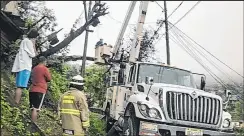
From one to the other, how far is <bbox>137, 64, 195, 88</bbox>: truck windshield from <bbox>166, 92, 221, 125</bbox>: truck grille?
139 cm

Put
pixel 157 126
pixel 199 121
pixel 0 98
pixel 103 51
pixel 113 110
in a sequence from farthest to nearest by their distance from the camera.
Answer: pixel 103 51 → pixel 113 110 → pixel 199 121 → pixel 157 126 → pixel 0 98

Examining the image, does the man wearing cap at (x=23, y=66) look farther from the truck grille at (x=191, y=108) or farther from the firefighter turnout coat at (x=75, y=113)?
the truck grille at (x=191, y=108)

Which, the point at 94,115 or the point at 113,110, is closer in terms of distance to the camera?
the point at 113,110

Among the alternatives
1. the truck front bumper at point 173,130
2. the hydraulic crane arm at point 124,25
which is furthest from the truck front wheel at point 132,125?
the hydraulic crane arm at point 124,25

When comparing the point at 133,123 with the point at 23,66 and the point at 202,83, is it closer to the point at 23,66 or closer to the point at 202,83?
the point at 23,66

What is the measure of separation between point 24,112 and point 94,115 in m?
5.64

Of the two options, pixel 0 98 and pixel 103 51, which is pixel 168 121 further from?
pixel 103 51

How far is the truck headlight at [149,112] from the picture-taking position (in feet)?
27.4

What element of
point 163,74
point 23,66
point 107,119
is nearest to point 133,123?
→ point 163,74

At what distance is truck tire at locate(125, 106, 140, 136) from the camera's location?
856 cm

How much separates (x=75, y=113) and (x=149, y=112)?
2.09m

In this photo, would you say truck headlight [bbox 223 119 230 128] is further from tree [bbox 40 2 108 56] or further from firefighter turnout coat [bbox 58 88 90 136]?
tree [bbox 40 2 108 56]

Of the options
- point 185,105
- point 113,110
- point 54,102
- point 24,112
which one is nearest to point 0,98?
point 24,112

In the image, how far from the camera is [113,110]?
11.6 metres
